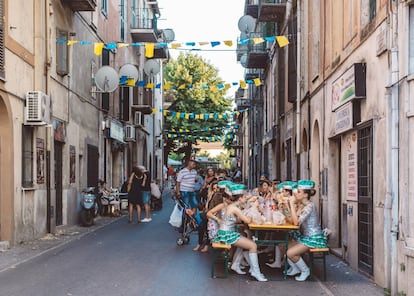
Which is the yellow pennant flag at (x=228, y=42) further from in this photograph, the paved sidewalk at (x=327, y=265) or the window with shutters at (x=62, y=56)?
the paved sidewalk at (x=327, y=265)

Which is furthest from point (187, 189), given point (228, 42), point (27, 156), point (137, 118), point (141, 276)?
point (137, 118)

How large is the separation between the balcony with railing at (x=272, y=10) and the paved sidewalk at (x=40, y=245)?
8648 millimetres

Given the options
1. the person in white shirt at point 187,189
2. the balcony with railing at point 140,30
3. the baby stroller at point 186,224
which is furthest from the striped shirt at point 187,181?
the balcony with railing at point 140,30

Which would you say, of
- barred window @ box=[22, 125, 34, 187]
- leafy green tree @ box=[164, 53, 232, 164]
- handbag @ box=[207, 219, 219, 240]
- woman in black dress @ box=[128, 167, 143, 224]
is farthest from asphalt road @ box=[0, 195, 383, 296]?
leafy green tree @ box=[164, 53, 232, 164]

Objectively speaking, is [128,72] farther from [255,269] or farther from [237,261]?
[255,269]

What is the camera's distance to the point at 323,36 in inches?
581

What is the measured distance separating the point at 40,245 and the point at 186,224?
305cm

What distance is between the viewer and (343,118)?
38.7 feet

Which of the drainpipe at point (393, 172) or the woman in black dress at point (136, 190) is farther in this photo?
the woman in black dress at point (136, 190)

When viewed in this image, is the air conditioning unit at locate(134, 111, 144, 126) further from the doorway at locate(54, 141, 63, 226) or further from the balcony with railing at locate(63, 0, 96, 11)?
the doorway at locate(54, 141, 63, 226)

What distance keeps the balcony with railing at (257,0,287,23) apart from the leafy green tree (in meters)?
26.2

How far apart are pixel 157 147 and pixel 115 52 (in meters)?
20.4

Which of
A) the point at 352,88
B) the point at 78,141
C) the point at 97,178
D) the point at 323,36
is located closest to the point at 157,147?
the point at 97,178

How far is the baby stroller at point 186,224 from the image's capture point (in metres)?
14.4
